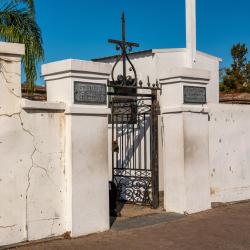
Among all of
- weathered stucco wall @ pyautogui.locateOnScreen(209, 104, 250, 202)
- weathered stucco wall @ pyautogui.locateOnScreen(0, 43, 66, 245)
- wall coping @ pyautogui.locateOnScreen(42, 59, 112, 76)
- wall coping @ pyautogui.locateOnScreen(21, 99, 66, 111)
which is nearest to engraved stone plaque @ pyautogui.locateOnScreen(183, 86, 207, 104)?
weathered stucco wall @ pyautogui.locateOnScreen(209, 104, 250, 202)

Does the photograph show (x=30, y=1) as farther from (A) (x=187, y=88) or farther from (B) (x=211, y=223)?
(B) (x=211, y=223)

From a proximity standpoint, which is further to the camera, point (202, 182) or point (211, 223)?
point (202, 182)

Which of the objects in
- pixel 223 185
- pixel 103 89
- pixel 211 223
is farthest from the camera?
pixel 223 185

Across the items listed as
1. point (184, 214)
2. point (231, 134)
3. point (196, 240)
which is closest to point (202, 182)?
point (184, 214)

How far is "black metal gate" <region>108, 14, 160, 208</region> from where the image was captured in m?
9.49

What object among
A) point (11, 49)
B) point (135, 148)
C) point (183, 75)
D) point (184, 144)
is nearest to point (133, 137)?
point (135, 148)

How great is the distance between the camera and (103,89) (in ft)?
25.3

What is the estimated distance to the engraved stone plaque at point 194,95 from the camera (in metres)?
9.23

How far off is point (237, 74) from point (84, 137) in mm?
24015

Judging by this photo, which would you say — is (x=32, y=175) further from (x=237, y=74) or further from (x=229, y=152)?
(x=237, y=74)

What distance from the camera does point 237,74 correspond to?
2981 cm

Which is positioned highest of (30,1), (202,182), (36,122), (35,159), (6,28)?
(30,1)

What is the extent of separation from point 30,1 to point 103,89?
9.32ft

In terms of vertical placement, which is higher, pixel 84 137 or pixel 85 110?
pixel 85 110
